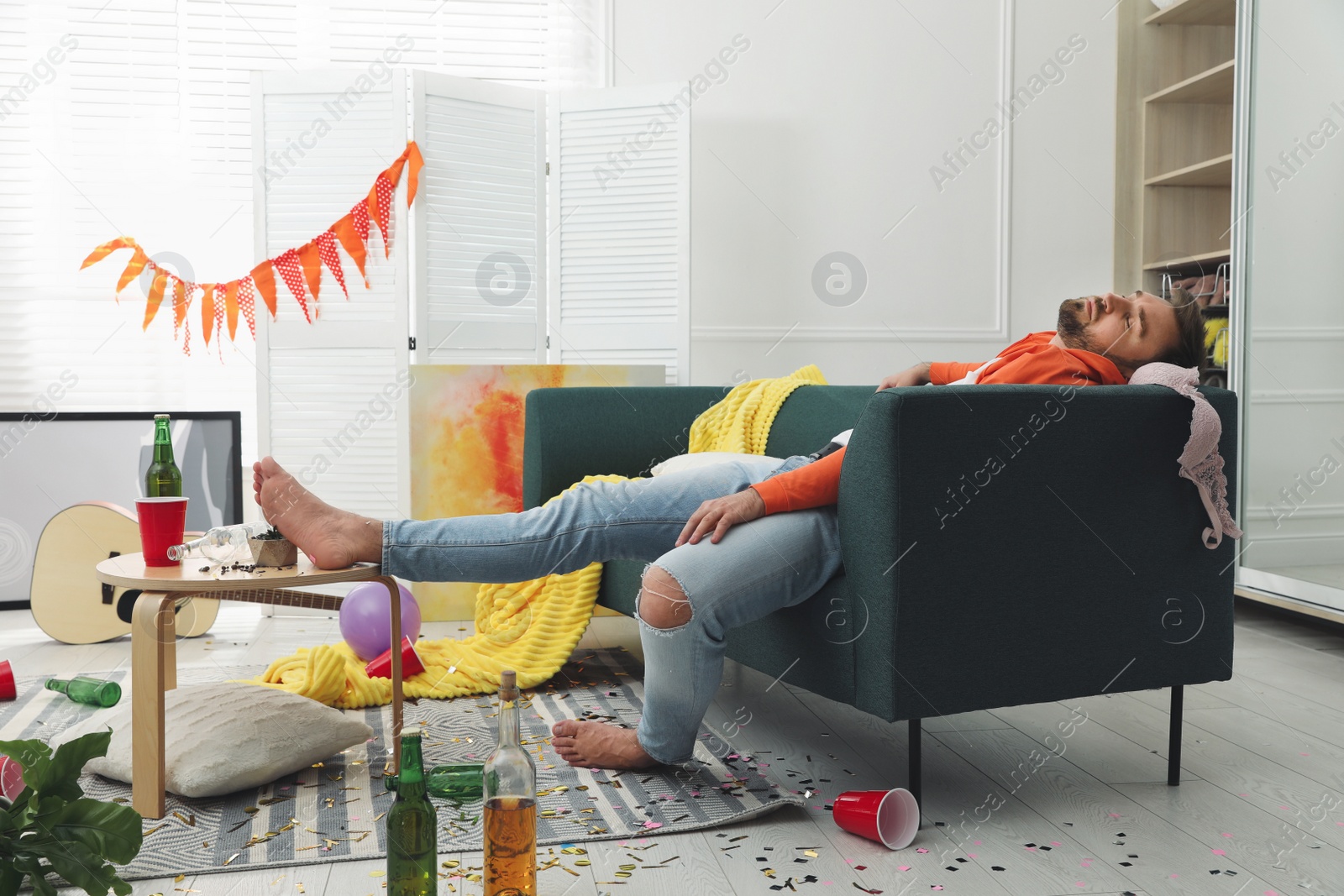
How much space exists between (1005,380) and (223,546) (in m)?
1.34

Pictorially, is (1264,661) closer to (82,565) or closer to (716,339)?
(716,339)

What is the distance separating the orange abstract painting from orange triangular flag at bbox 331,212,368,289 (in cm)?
43

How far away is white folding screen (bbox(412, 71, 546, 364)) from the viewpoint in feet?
11.0

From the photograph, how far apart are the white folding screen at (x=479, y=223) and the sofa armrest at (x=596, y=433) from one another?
88 cm

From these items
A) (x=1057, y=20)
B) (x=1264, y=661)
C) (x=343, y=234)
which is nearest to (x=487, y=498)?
(x=343, y=234)

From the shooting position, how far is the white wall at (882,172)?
3842 mm

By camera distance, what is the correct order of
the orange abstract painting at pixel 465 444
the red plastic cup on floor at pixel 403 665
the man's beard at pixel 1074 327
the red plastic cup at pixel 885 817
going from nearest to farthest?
the red plastic cup at pixel 885 817, the man's beard at pixel 1074 327, the red plastic cup on floor at pixel 403 665, the orange abstract painting at pixel 465 444

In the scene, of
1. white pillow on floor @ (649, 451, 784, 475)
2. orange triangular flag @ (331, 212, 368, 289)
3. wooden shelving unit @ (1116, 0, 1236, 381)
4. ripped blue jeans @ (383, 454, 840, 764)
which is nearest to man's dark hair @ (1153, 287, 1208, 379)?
ripped blue jeans @ (383, 454, 840, 764)

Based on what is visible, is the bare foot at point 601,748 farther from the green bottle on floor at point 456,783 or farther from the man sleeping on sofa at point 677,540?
the green bottle on floor at point 456,783

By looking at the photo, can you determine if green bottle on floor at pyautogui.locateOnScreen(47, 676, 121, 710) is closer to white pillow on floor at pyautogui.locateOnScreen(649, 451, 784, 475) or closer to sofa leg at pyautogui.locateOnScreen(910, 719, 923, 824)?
white pillow on floor at pyautogui.locateOnScreen(649, 451, 784, 475)

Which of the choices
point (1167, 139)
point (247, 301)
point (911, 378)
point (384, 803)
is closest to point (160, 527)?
point (384, 803)

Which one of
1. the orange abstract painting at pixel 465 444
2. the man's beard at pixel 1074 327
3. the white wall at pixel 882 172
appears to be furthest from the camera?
the white wall at pixel 882 172

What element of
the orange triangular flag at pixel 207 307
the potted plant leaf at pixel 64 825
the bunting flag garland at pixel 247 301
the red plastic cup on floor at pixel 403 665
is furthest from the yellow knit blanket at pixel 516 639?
the orange triangular flag at pixel 207 307

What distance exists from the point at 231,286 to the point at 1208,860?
3.28 m
